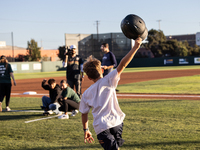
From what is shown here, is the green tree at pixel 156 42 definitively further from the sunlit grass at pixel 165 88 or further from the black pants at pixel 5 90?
the black pants at pixel 5 90

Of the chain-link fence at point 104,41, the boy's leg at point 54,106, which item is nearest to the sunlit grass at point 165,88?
the boy's leg at point 54,106

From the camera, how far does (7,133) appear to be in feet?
22.1

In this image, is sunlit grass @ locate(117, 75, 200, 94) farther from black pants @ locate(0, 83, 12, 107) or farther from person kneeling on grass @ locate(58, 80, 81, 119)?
person kneeling on grass @ locate(58, 80, 81, 119)

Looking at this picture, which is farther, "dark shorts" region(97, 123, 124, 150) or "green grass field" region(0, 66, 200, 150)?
"green grass field" region(0, 66, 200, 150)

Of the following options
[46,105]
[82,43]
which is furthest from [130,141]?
[82,43]

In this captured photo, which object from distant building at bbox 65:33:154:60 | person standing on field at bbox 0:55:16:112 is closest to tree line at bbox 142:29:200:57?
distant building at bbox 65:33:154:60

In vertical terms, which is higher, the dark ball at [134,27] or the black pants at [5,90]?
the dark ball at [134,27]

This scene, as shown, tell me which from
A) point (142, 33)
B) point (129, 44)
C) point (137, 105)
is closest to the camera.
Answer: point (142, 33)

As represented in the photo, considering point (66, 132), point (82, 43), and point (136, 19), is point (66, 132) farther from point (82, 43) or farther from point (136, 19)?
point (82, 43)

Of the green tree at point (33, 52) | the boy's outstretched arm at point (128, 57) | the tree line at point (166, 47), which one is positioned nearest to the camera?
the boy's outstretched arm at point (128, 57)

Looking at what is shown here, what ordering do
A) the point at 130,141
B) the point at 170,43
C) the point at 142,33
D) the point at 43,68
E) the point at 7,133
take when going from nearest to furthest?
the point at 142,33 < the point at 130,141 < the point at 7,133 < the point at 43,68 < the point at 170,43

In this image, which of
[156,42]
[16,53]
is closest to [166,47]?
[156,42]

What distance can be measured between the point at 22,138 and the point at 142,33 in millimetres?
3821

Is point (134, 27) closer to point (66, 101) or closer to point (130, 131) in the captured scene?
point (130, 131)
